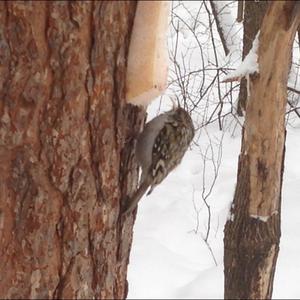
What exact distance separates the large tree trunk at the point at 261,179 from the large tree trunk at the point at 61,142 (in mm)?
1129

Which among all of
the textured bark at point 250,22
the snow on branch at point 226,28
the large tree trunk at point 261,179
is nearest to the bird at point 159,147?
the large tree trunk at point 261,179

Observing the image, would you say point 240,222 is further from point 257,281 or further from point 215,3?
point 215,3

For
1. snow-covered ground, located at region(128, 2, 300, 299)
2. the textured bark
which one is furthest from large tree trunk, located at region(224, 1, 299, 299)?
the textured bark

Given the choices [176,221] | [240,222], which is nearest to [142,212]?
[176,221]

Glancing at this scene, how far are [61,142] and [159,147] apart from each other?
55cm

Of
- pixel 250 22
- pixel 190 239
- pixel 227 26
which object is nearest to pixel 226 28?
pixel 227 26

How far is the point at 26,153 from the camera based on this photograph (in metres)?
1.72

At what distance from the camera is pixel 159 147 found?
2.22m

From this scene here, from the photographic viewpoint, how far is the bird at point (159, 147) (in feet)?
6.45

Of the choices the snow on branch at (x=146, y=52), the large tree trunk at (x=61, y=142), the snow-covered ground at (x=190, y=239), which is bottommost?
the large tree trunk at (x=61, y=142)

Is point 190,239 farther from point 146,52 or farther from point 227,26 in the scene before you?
point 227,26

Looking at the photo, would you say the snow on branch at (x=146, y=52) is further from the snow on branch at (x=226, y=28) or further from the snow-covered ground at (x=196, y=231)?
the snow on branch at (x=226, y=28)

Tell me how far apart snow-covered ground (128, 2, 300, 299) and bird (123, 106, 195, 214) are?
4.03ft

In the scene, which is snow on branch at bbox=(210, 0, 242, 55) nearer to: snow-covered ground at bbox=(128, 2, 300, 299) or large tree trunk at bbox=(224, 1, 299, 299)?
snow-covered ground at bbox=(128, 2, 300, 299)
